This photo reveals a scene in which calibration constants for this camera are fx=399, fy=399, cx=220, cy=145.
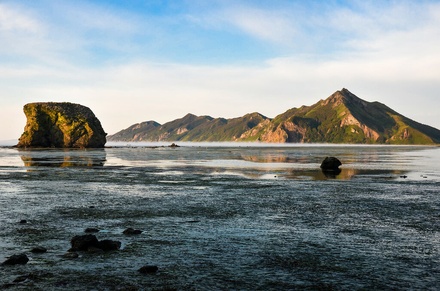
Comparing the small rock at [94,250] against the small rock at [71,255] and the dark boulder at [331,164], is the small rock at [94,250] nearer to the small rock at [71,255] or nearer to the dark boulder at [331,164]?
the small rock at [71,255]

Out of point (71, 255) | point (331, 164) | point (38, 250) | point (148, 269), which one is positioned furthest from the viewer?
point (331, 164)

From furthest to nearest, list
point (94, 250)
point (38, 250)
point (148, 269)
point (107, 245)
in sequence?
point (107, 245), point (94, 250), point (38, 250), point (148, 269)

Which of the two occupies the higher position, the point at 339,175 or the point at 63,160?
the point at 63,160

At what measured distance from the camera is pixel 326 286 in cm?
1322

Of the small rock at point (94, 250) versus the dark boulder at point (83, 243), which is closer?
the small rock at point (94, 250)

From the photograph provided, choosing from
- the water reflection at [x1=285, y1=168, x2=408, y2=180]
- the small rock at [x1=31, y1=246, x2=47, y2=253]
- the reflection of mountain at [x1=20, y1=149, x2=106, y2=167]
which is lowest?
the small rock at [x1=31, y1=246, x2=47, y2=253]

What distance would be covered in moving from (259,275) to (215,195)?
20.8 metres

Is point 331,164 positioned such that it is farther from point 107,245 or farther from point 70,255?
point 70,255

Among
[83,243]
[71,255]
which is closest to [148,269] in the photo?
[71,255]

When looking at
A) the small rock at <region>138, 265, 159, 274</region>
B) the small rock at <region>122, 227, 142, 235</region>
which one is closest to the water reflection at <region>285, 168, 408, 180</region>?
the small rock at <region>122, 227, 142, 235</region>

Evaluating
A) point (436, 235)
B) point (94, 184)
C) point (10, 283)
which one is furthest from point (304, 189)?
point (10, 283)

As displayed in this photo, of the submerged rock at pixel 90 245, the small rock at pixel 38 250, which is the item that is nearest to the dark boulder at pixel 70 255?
the submerged rock at pixel 90 245

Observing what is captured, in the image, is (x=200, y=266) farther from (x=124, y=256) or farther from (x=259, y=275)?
(x=124, y=256)

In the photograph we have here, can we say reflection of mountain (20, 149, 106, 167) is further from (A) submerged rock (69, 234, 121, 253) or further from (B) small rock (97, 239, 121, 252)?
(B) small rock (97, 239, 121, 252)
